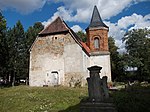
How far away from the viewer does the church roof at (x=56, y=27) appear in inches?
1196

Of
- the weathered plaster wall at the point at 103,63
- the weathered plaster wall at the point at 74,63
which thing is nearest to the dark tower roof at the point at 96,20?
the weathered plaster wall at the point at 103,63

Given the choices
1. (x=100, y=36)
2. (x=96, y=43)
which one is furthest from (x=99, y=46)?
(x=100, y=36)

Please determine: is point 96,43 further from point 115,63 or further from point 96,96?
point 96,96

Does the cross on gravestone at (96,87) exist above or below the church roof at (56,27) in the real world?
below

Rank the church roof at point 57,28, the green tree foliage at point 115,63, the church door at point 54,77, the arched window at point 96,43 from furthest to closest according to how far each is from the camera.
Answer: the green tree foliage at point 115,63 < the arched window at point 96,43 < the church roof at point 57,28 < the church door at point 54,77

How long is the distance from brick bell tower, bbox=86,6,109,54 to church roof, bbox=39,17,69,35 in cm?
731

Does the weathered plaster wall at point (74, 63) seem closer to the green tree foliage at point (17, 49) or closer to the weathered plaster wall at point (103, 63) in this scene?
the weathered plaster wall at point (103, 63)

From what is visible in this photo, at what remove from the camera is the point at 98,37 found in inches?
1415

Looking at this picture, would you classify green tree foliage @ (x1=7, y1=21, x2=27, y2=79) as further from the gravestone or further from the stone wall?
the gravestone

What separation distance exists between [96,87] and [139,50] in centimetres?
4466

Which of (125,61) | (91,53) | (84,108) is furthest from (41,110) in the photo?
(125,61)

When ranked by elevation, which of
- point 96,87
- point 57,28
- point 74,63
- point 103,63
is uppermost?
point 57,28

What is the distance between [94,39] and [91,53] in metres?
2.76

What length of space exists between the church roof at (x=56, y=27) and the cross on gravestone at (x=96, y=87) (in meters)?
21.0
